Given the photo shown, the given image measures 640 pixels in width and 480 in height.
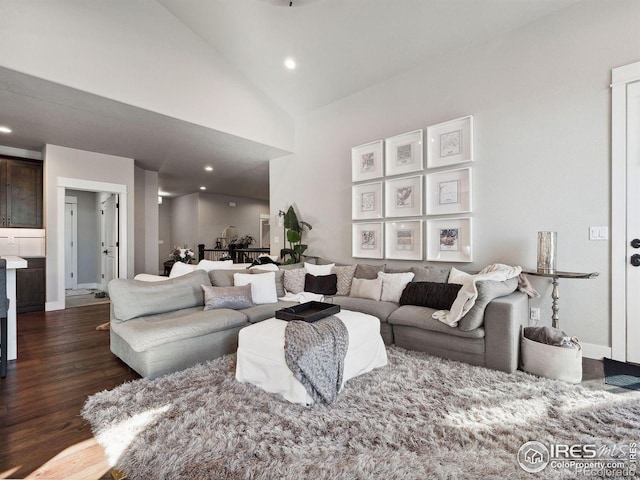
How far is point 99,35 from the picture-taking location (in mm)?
3299

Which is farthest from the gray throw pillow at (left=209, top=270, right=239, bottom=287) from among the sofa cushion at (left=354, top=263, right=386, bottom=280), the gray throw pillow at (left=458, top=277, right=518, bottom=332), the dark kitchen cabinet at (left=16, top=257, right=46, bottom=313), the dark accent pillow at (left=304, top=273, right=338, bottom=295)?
the dark kitchen cabinet at (left=16, top=257, right=46, bottom=313)

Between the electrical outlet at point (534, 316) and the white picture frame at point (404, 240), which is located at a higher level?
the white picture frame at point (404, 240)

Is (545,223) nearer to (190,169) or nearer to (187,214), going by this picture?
(190,169)

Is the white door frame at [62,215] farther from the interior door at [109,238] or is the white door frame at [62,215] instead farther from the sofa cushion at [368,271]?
the sofa cushion at [368,271]

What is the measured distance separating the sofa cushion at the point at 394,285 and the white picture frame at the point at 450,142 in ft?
4.63

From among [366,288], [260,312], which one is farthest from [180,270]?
[366,288]

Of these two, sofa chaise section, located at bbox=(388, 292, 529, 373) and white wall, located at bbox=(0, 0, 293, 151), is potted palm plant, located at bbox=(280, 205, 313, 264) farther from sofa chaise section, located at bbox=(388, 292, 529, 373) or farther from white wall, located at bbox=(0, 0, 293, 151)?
sofa chaise section, located at bbox=(388, 292, 529, 373)

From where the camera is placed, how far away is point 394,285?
11.6ft

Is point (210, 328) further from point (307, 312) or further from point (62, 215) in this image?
point (62, 215)

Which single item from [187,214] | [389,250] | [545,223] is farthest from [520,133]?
[187,214]

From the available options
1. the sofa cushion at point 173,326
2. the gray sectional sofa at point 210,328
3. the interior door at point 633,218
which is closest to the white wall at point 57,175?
the gray sectional sofa at point 210,328

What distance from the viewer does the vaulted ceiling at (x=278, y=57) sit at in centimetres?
315

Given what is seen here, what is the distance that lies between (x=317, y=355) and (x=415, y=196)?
268 centimetres

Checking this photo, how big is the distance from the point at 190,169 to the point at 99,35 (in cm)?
364
